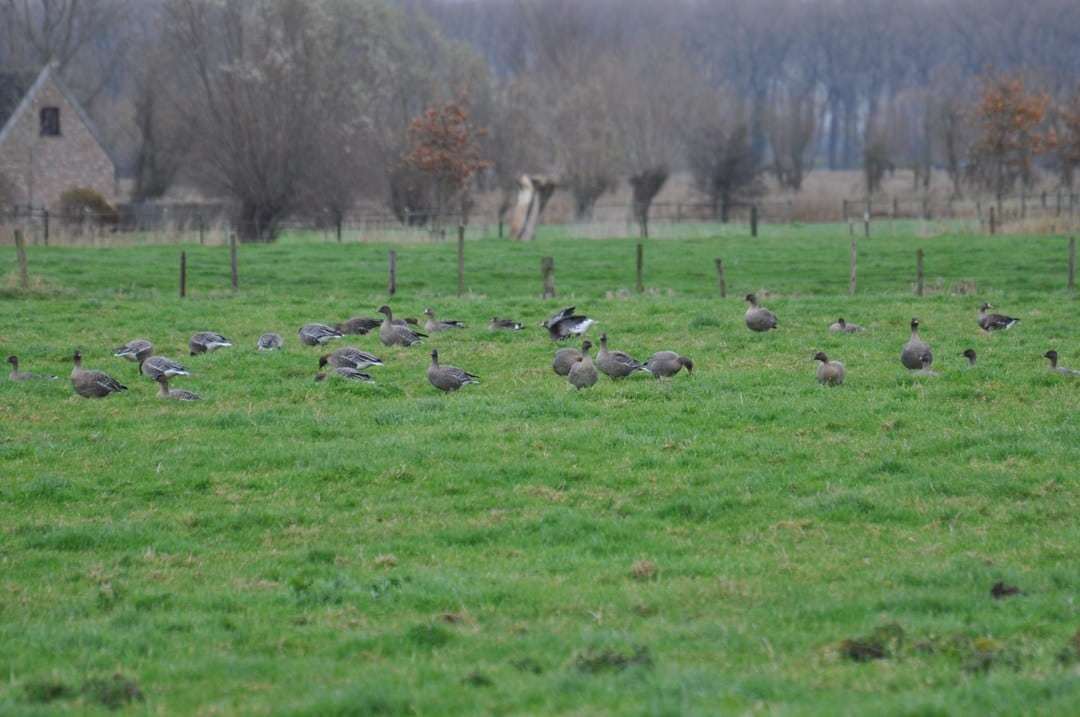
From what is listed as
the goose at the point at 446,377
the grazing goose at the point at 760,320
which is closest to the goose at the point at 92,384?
the goose at the point at 446,377

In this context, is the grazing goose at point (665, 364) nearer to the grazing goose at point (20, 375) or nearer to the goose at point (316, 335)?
the goose at point (316, 335)

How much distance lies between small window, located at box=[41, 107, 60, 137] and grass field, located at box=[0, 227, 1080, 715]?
160ft

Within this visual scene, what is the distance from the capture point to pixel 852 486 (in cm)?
1379

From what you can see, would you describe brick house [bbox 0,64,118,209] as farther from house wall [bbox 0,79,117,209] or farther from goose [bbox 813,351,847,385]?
goose [bbox 813,351,847,385]

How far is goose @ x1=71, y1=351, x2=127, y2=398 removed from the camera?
19.3 metres

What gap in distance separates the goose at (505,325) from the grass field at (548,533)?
45 centimetres

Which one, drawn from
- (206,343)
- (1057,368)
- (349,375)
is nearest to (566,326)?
(349,375)

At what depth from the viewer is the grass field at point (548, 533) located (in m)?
8.35

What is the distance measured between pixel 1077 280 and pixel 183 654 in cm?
3501

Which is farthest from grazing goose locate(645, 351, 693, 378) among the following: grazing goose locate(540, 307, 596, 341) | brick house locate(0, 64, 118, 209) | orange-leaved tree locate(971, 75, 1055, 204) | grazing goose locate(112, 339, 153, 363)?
brick house locate(0, 64, 118, 209)

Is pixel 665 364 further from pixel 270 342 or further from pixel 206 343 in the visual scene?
pixel 206 343

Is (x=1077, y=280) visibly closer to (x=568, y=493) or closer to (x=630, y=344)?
(x=630, y=344)

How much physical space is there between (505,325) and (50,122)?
52.6m

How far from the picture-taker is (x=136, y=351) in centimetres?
2245
